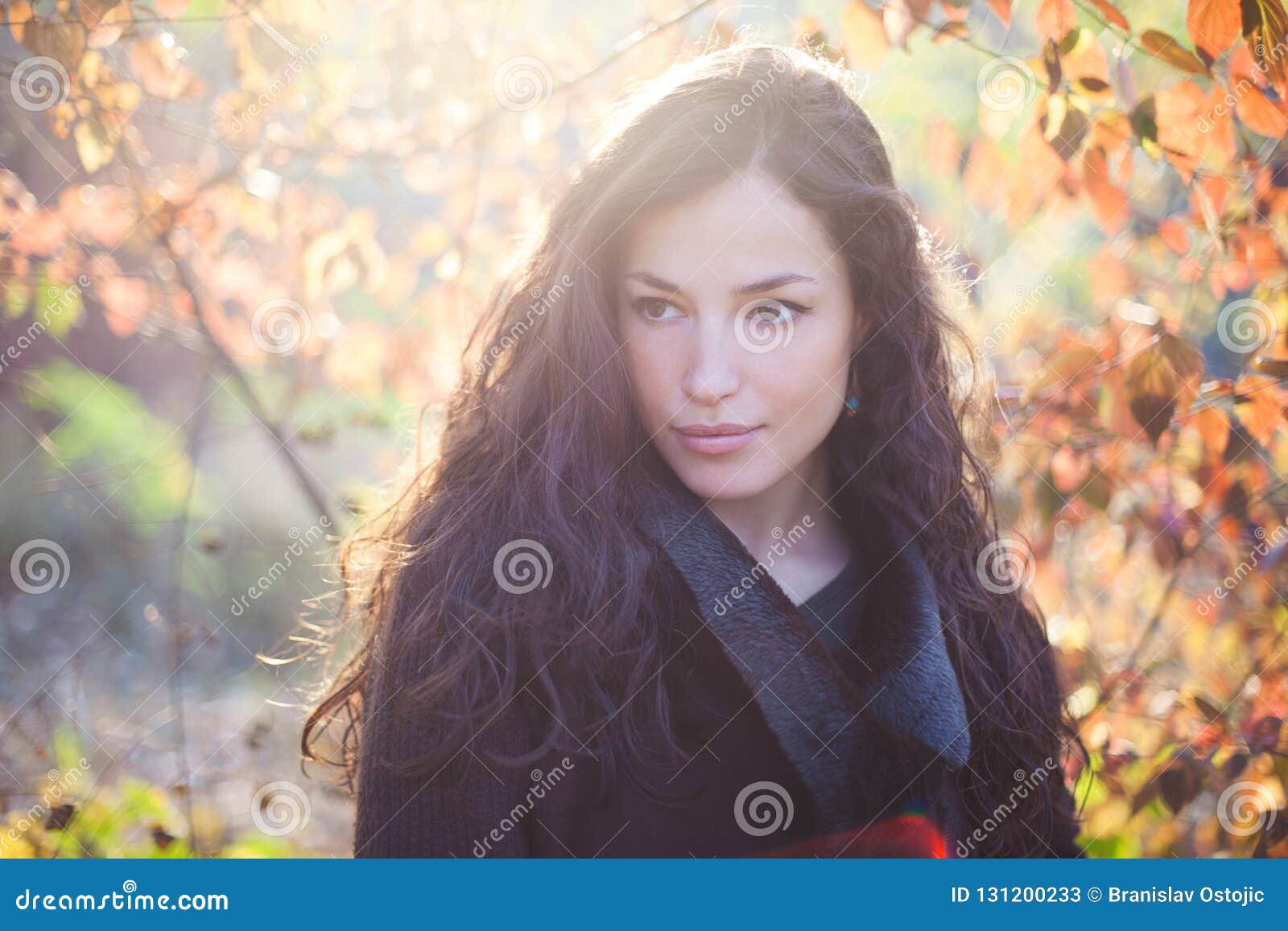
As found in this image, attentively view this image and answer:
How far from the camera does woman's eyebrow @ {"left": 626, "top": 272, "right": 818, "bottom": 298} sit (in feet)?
4.52

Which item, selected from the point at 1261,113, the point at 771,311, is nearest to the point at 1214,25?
the point at 1261,113

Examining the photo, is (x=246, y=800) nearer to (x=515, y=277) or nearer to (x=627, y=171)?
(x=515, y=277)

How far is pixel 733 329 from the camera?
4.60 ft

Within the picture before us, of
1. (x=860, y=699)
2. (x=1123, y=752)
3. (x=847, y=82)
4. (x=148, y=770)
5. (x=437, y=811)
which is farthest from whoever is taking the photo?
(x=148, y=770)

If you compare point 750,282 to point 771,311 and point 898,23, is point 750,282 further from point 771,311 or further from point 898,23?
point 898,23

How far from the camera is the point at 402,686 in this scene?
1332 mm

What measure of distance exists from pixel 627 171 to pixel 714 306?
0.80 feet

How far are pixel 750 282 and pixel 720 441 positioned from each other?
9.7 inches

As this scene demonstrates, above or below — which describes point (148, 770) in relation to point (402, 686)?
below

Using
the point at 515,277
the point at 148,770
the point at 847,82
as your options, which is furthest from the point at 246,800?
the point at 847,82

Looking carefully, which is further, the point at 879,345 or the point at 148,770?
the point at 148,770

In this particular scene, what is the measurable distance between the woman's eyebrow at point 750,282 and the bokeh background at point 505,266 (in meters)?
0.51

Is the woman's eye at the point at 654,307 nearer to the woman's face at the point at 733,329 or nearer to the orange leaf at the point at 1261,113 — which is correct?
the woman's face at the point at 733,329

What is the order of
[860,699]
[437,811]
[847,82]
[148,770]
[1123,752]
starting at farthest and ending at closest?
[148,770] < [1123,752] < [847,82] < [860,699] < [437,811]
